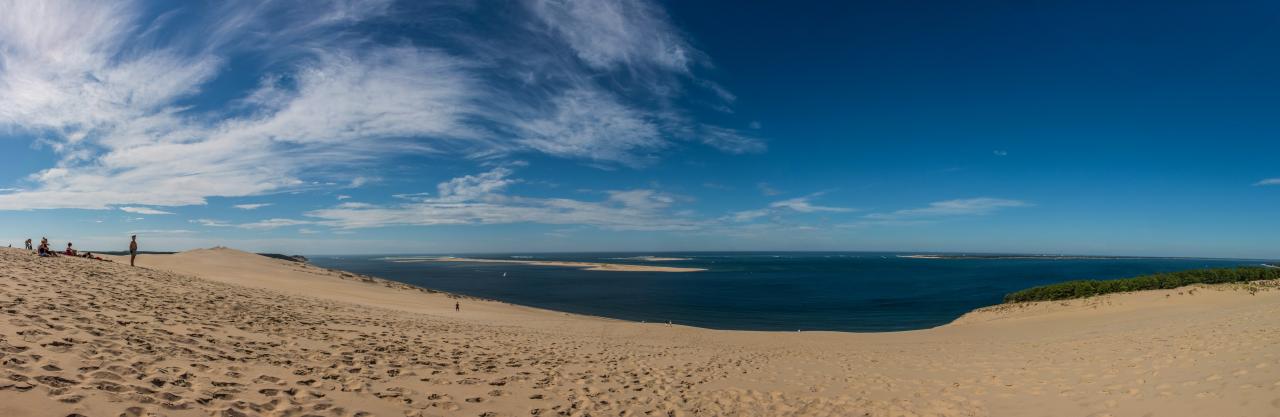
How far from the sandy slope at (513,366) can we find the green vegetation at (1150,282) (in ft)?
34.5

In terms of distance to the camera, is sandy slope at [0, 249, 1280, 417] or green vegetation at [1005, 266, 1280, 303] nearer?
sandy slope at [0, 249, 1280, 417]

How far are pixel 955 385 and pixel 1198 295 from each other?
24.3 meters

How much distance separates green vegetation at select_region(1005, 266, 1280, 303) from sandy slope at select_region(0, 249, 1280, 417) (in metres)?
10.5

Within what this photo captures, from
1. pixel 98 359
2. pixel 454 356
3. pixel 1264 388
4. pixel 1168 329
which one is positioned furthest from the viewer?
pixel 1168 329

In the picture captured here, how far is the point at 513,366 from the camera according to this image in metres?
12.1

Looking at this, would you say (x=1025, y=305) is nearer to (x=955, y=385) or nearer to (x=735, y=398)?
(x=955, y=385)

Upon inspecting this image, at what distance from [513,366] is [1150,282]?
3614cm

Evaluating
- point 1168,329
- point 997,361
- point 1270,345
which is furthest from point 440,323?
point 1168,329

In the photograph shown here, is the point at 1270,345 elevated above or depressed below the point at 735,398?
above

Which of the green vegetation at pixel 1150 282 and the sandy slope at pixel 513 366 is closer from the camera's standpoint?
the sandy slope at pixel 513 366

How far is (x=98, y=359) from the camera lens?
7.14 metres

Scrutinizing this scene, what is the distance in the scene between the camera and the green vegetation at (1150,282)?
97.0 feet

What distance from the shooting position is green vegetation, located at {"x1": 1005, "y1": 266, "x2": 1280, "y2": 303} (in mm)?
29578

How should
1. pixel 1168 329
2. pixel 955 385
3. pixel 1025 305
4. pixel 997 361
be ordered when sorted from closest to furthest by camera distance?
pixel 955 385 < pixel 997 361 < pixel 1168 329 < pixel 1025 305
